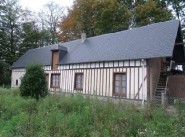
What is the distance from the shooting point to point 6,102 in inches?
412

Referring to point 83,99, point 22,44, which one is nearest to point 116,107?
point 83,99

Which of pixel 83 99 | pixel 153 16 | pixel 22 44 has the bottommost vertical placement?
pixel 83 99

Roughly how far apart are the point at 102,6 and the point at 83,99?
2200cm

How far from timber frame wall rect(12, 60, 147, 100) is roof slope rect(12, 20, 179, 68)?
1.29ft

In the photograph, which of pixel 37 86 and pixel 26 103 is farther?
pixel 37 86

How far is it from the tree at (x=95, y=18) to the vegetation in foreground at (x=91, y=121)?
21.1m

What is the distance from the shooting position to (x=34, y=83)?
43.8 ft

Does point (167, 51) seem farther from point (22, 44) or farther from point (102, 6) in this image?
point (22, 44)

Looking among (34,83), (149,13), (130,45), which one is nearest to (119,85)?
(130,45)

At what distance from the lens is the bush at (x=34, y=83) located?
13.1 m

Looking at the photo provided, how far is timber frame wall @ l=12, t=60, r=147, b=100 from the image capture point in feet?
47.5

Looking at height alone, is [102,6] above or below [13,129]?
above

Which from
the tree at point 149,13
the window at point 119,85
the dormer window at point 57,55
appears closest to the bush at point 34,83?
the window at point 119,85

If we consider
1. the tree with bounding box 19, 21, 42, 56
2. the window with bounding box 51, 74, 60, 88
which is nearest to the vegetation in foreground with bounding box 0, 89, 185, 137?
the window with bounding box 51, 74, 60, 88
